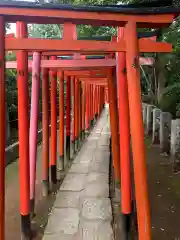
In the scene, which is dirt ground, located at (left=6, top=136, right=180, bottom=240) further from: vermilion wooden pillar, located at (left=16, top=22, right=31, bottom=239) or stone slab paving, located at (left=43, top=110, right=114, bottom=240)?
vermilion wooden pillar, located at (left=16, top=22, right=31, bottom=239)

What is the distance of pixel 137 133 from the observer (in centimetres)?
352

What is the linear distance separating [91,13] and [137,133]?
1.45 meters

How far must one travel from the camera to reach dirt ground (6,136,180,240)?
523 cm

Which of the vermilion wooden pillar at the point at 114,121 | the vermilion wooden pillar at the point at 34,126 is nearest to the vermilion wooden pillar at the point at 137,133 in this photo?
the vermilion wooden pillar at the point at 34,126

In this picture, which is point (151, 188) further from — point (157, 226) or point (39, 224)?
point (39, 224)

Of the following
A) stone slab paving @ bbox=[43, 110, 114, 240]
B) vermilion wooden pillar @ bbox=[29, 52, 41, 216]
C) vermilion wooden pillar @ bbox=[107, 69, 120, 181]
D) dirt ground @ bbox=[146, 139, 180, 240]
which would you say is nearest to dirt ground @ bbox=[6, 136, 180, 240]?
dirt ground @ bbox=[146, 139, 180, 240]

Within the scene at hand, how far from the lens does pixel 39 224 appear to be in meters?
5.48

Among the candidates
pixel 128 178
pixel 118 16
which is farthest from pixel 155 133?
pixel 118 16

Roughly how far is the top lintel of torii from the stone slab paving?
3.14m

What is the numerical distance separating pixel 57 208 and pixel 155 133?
7.67 m

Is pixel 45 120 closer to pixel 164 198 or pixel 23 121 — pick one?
pixel 23 121

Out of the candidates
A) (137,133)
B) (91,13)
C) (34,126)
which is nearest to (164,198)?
(34,126)

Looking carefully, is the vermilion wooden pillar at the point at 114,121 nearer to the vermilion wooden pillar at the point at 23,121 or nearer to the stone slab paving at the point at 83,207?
the stone slab paving at the point at 83,207

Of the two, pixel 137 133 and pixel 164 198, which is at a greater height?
pixel 137 133
